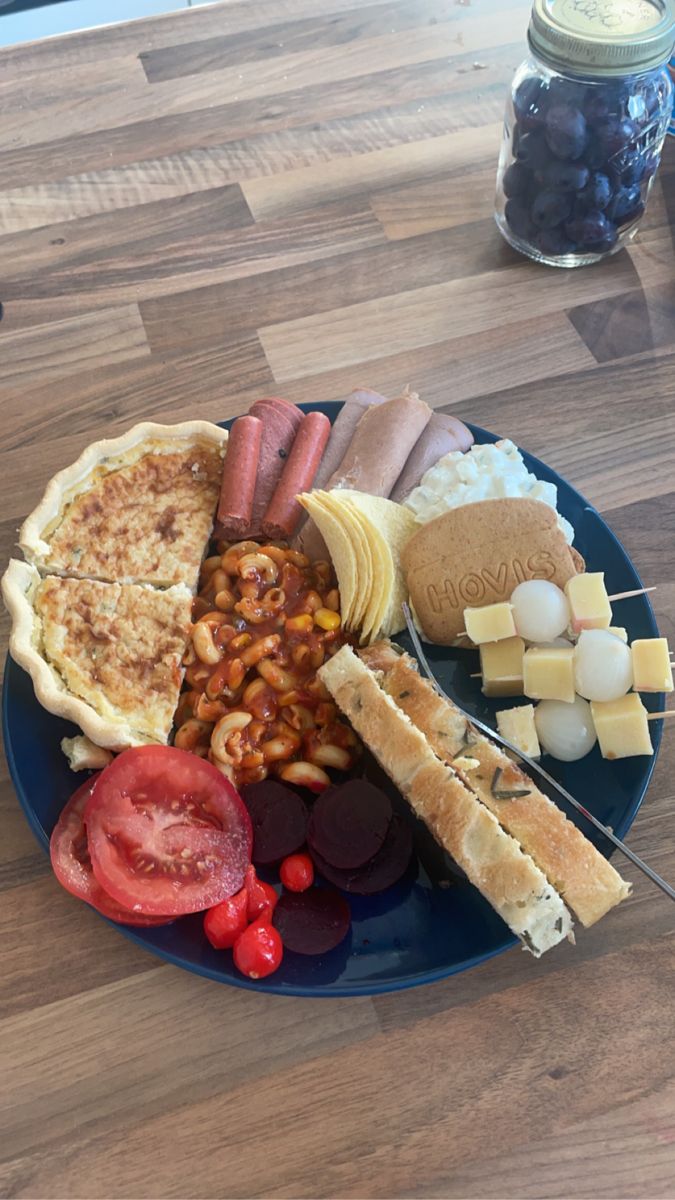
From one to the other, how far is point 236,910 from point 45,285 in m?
2.79

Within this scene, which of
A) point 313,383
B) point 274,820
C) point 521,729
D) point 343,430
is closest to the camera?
point 274,820

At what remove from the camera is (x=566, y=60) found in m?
3.12

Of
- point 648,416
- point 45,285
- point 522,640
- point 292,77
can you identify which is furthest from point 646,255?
point 45,285

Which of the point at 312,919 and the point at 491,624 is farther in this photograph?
the point at 491,624

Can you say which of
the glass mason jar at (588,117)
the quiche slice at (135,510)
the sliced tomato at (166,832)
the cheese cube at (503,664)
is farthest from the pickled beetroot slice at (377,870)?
the glass mason jar at (588,117)

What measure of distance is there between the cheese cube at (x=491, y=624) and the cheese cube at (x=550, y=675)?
0.10m

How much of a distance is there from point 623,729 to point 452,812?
54 centimetres

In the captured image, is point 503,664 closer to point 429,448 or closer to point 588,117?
point 429,448

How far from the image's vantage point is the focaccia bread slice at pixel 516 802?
2.22m

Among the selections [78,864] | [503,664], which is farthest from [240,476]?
[78,864]

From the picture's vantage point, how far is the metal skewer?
224 cm

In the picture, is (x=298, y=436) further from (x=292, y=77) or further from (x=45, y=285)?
(x=292, y=77)

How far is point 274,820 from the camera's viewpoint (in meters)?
2.43

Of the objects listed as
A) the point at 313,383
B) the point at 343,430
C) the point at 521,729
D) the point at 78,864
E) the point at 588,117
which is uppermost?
the point at 588,117
